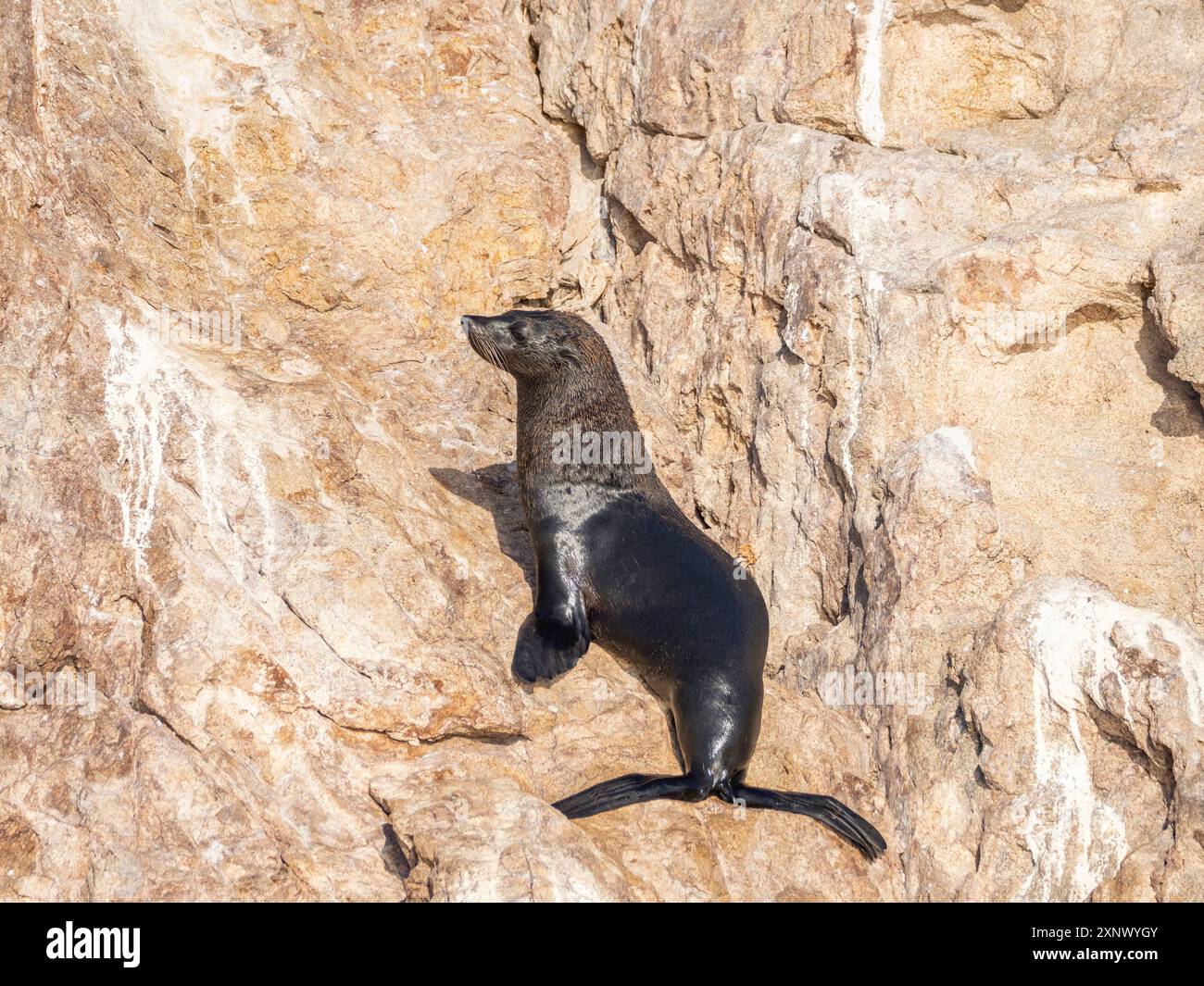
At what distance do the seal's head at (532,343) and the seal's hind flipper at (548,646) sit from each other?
157 cm

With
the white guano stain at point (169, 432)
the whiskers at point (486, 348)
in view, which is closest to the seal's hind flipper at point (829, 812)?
the white guano stain at point (169, 432)

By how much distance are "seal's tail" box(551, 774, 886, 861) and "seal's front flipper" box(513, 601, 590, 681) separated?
69cm

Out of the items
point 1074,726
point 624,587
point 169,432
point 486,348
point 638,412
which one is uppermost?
point 486,348

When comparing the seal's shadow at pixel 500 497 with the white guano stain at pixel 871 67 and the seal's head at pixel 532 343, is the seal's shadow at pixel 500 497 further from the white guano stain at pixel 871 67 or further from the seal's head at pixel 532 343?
the white guano stain at pixel 871 67

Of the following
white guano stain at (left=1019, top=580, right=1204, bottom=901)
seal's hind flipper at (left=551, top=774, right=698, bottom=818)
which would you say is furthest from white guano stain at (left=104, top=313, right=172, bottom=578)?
white guano stain at (left=1019, top=580, right=1204, bottom=901)

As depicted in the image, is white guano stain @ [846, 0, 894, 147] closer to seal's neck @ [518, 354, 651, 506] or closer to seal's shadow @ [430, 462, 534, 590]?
seal's neck @ [518, 354, 651, 506]

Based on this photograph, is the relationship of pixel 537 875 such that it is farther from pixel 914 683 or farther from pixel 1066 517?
pixel 1066 517

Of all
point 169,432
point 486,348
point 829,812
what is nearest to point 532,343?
point 486,348

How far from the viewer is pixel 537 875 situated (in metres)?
5.18

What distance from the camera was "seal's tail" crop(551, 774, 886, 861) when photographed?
6105mm

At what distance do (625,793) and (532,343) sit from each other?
282 cm

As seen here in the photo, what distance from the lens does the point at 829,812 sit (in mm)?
6258

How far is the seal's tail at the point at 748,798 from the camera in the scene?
240 inches

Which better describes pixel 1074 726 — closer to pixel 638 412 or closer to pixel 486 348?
pixel 638 412
